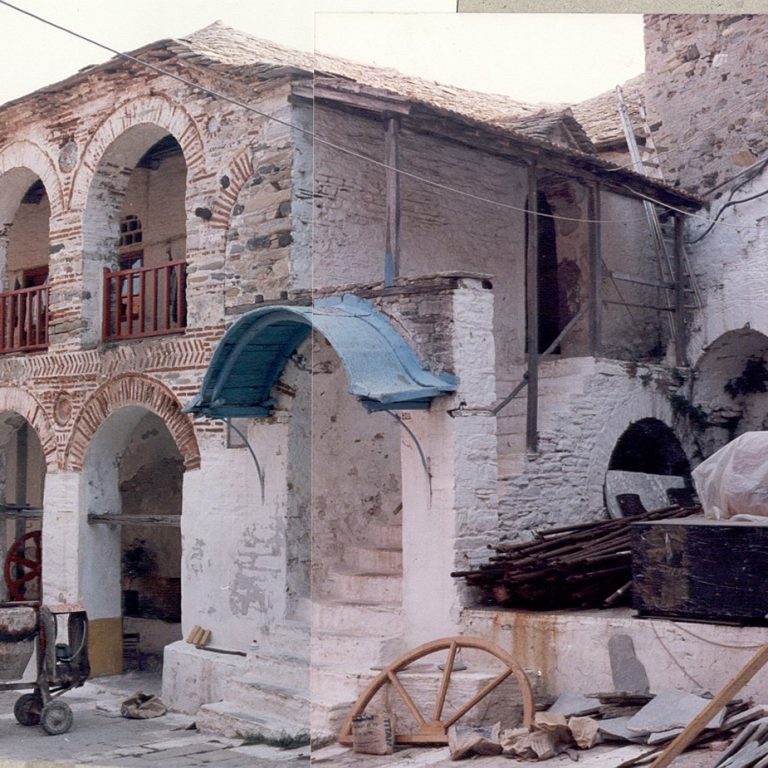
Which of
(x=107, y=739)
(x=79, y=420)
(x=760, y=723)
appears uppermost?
(x=79, y=420)

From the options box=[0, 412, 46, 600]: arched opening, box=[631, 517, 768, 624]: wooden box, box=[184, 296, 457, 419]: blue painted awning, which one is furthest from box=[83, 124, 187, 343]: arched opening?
box=[631, 517, 768, 624]: wooden box

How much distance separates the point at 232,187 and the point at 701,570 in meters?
4.96

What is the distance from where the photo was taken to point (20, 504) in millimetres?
14422

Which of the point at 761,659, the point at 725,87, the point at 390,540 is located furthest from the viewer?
the point at 725,87

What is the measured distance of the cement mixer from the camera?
9.61 metres

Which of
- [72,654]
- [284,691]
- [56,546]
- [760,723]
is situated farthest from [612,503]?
[56,546]

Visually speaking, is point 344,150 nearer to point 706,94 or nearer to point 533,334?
point 533,334

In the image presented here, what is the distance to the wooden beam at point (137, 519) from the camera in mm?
10930

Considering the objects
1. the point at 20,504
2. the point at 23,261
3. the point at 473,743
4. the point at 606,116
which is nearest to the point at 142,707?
the point at 473,743

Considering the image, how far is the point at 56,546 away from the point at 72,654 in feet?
6.50

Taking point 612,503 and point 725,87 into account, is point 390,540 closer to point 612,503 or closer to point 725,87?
point 612,503

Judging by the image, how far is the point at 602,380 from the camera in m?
10.2

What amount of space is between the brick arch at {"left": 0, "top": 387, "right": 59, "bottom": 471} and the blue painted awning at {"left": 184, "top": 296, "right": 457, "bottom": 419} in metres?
2.80

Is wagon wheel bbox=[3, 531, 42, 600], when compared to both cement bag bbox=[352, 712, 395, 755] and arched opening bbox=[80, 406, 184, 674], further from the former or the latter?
cement bag bbox=[352, 712, 395, 755]
